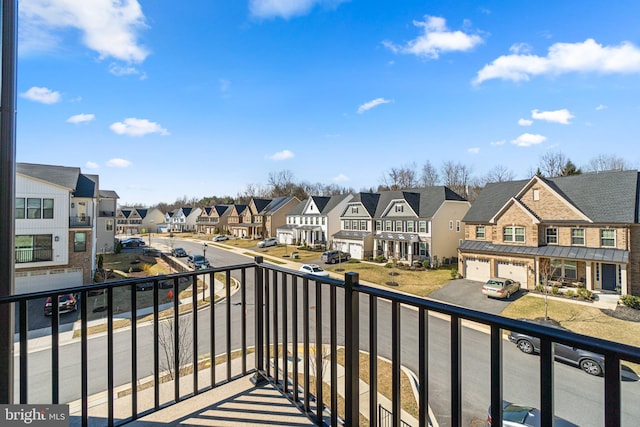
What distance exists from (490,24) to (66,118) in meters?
9.53

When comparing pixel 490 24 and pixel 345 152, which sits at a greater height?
pixel 490 24

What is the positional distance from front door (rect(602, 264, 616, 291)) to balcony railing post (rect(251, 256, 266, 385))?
17.9 m

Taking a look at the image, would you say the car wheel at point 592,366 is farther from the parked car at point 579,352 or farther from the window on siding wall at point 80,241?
the window on siding wall at point 80,241

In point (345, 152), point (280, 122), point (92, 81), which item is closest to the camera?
point (92, 81)

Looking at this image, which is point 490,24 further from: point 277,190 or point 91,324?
point 277,190

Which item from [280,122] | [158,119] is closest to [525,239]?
[280,122]

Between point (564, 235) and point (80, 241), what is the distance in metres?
23.1

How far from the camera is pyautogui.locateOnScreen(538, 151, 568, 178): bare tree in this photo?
25000mm

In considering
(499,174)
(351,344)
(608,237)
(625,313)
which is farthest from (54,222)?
(499,174)

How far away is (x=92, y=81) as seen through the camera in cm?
399

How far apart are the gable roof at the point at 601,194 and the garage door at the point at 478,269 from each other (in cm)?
251

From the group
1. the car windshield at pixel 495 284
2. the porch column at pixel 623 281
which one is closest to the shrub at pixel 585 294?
the porch column at pixel 623 281

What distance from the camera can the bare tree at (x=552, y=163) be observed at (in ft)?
82.0

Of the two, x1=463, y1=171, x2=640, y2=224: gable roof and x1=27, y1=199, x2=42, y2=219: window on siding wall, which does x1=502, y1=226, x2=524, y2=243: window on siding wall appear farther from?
x1=27, y1=199, x2=42, y2=219: window on siding wall
